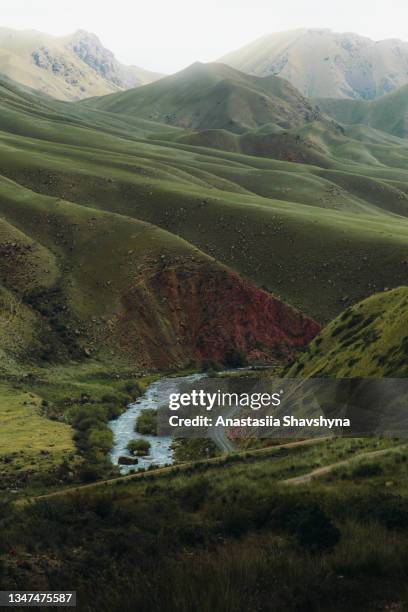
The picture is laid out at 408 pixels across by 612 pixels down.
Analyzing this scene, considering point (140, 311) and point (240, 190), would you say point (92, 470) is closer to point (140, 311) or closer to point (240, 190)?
→ point (140, 311)

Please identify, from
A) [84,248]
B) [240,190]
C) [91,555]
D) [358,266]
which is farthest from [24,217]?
[91,555]

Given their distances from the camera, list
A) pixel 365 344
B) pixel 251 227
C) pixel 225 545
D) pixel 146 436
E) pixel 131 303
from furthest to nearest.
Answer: pixel 251 227
pixel 131 303
pixel 146 436
pixel 365 344
pixel 225 545

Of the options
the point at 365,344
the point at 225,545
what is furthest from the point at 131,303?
the point at 225,545

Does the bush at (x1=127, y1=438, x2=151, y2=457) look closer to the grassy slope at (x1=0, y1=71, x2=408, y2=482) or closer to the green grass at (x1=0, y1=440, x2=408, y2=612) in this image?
the grassy slope at (x1=0, y1=71, x2=408, y2=482)

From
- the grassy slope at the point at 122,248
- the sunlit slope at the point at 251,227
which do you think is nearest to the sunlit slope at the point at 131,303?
the grassy slope at the point at 122,248
